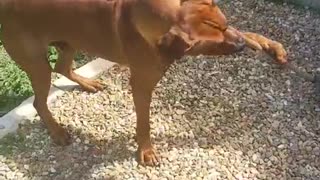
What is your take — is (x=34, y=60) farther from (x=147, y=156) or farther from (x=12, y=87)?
(x=12, y=87)

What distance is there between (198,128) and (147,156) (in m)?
0.36

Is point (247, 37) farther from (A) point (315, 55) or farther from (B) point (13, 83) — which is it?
(B) point (13, 83)

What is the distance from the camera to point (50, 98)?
3424 millimetres

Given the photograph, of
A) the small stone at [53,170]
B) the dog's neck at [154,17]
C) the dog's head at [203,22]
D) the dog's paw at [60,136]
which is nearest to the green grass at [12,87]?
the dog's paw at [60,136]

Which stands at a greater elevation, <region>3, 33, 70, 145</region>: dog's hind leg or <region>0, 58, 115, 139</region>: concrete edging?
<region>3, 33, 70, 145</region>: dog's hind leg

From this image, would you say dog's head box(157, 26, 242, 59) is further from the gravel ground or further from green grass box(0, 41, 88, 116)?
green grass box(0, 41, 88, 116)

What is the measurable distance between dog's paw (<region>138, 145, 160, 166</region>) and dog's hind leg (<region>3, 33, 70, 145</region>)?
0.52m

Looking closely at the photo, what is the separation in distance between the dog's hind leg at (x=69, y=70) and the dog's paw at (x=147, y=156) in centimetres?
60

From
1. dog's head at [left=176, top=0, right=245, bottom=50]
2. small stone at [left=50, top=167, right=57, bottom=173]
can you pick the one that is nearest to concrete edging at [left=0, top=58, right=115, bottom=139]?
small stone at [left=50, top=167, right=57, bottom=173]

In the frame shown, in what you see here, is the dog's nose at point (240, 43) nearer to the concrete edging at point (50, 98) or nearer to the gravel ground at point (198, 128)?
the gravel ground at point (198, 128)

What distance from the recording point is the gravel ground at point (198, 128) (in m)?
3.02

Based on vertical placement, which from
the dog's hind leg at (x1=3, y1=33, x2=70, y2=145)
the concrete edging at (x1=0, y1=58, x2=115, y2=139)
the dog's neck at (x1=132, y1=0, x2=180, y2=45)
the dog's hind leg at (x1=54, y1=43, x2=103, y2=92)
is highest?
the dog's neck at (x1=132, y1=0, x2=180, y2=45)

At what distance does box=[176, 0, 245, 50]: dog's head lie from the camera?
233 cm

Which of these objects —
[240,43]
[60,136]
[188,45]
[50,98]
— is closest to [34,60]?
[60,136]
